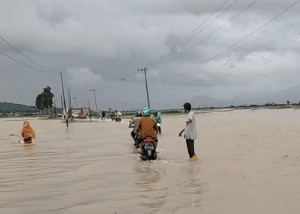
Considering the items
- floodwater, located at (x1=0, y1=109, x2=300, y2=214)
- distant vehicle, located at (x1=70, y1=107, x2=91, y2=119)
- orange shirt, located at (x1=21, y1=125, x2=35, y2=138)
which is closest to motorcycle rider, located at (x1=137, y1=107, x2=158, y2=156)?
A: floodwater, located at (x1=0, y1=109, x2=300, y2=214)

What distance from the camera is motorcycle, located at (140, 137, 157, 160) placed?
1314 cm

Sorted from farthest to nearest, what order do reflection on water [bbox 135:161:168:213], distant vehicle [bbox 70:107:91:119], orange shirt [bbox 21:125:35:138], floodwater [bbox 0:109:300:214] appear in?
distant vehicle [bbox 70:107:91:119]
orange shirt [bbox 21:125:35:138]
reflection on water [bbox 135:161:168:213]
floodwater [bbox 0:109:300:214]

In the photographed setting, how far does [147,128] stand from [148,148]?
0.57 m

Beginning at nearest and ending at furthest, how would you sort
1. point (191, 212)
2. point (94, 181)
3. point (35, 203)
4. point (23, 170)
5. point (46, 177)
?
1. point (191, 212)
2. point (35, 203)
3. point (94, 181)
4. point (46, 177)
5. point (23, 170)

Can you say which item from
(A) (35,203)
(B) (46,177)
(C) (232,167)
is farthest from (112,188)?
(C) (232,167)

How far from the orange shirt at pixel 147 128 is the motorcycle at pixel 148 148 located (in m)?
0.13

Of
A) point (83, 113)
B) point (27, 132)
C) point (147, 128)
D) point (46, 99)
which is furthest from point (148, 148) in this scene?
point (46, 99)

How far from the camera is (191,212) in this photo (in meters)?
6.86

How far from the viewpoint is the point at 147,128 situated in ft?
43.4

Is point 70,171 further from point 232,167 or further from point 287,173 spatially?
point 287,173

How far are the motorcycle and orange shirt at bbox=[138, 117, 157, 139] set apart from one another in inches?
5.0

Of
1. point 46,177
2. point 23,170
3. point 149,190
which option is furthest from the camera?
point 23,170

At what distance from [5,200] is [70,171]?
402cm

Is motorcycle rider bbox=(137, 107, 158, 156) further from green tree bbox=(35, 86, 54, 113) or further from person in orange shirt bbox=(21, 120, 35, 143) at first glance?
green tree bbox=(35, 86, 54, 113)
